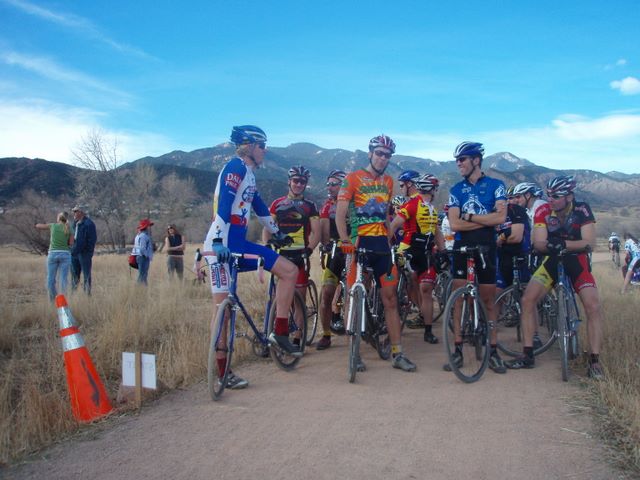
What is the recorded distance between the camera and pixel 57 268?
34.8ft

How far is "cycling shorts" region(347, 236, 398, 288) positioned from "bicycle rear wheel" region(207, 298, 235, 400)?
4.83 ft

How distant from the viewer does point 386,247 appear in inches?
221

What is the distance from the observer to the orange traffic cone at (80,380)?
167 inches

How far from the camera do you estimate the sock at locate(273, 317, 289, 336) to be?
5.10m

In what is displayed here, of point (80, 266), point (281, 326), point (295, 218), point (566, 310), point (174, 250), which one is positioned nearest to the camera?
point (281, 326)

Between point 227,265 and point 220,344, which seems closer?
point 220,344

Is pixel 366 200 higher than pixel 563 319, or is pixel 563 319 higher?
pixel 366 200

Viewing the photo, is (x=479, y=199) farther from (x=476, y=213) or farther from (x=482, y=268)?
(x=482, y=268)

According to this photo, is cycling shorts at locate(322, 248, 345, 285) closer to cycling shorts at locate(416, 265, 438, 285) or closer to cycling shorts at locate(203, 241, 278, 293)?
cycling shorts at locate(416, 265, 438, 285)

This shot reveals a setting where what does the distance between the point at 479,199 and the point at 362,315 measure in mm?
1785

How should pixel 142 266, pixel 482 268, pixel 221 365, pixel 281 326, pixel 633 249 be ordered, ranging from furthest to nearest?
1. pixel 633 249
2. pixel 142 266
3. pixel 482 268
4. pixel 281 326
5. pixel 221 365

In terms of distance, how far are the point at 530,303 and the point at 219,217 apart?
344cm

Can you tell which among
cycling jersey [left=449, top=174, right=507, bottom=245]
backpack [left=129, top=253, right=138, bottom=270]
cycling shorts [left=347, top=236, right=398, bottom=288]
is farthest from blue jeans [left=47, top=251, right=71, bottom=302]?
cycling jersey [left=449, top=174, right=507, bottom=245]

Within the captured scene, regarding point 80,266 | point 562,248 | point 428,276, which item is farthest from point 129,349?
point 80,266
